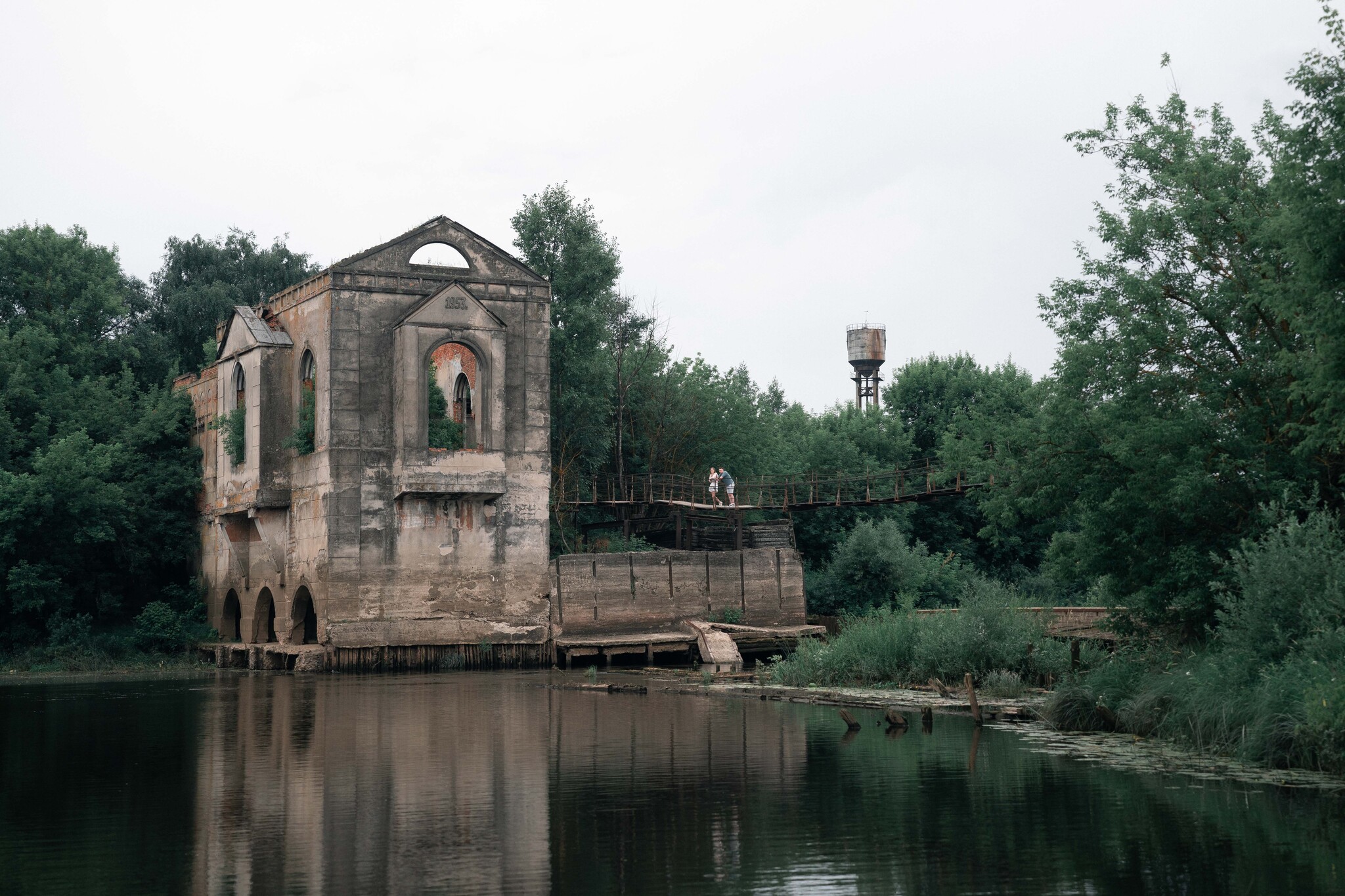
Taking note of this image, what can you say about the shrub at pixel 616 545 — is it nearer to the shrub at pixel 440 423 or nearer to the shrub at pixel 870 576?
the shrub at pixel 870 576

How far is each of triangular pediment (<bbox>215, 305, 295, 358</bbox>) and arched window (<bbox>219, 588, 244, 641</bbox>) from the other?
Result: 7.65m

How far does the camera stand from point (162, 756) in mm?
20266

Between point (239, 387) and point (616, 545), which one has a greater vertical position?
point (239, 387)

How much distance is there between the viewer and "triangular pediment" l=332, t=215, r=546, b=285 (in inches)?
1606

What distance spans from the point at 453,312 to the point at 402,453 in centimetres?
414

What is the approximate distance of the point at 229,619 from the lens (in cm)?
4662

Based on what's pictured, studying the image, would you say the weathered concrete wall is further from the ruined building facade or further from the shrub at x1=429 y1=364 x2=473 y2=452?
the shrub at x1=429 y1=364 x2=473 y2=452

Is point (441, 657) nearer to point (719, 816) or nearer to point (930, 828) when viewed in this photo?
point (719, 816)

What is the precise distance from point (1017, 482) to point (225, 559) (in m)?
29.4

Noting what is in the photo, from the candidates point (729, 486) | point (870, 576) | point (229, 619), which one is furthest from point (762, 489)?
point (229, 619)

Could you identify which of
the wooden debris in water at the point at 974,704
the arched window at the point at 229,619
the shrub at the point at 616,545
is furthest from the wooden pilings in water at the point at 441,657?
the wooden debris in water at the point at 974,704

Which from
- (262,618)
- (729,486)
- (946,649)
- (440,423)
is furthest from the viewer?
(729,486)

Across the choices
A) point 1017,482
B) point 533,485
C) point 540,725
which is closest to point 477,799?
point 540,725

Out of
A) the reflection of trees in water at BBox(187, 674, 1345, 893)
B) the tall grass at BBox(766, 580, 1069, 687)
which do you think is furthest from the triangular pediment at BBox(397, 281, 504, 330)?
the reflection of trees in water at BBox(187, 674, 1345, 893)
